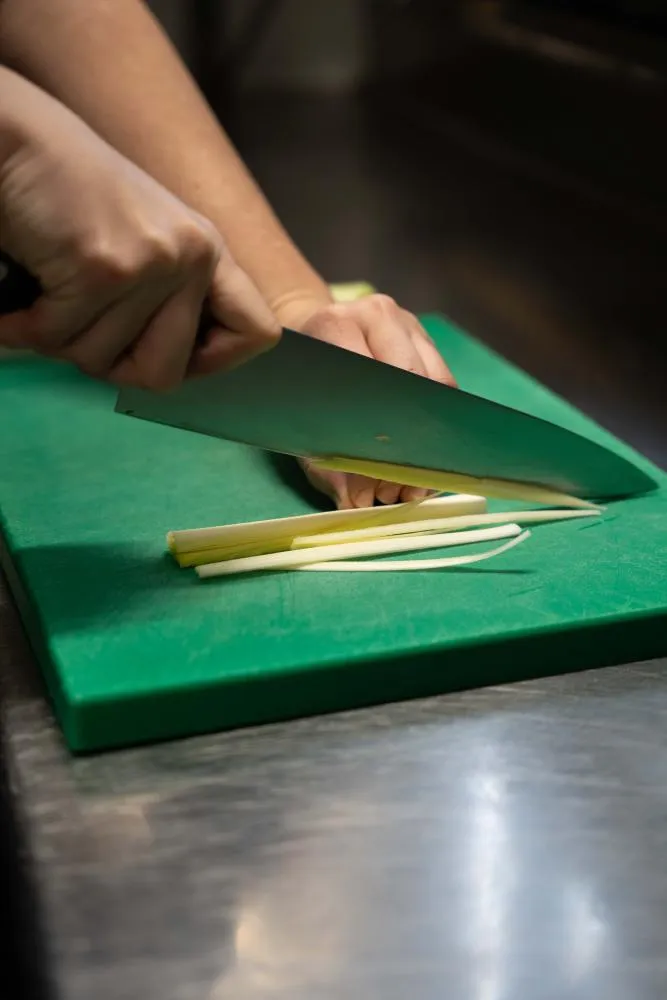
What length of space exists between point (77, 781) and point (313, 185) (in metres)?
2.26

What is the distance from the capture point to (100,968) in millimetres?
657

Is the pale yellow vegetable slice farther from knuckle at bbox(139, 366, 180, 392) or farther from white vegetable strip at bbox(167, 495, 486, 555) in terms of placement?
knuckle at bbox(139, 366, 180, 392)

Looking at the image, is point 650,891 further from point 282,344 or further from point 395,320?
point 395,320

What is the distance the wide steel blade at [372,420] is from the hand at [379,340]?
0.17 feet

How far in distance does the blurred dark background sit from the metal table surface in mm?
665

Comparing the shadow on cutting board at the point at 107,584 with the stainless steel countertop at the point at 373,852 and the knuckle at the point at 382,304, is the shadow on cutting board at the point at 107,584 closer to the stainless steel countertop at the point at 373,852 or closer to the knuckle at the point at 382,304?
the stainless steel countertop at the point at 373,852

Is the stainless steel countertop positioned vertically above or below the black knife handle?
below

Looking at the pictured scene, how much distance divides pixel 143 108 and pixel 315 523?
0.68 meters

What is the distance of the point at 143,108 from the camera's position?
1.45 meters

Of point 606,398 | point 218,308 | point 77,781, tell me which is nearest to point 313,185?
point 606,398

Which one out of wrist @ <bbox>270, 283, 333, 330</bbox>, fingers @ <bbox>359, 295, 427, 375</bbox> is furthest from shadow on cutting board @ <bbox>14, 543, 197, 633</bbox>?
wrist @ <bbox>270, 283, 333, 330</bbox>

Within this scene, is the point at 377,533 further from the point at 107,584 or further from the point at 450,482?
the point at 107,584

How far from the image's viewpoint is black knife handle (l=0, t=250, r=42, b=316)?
2.61 feet

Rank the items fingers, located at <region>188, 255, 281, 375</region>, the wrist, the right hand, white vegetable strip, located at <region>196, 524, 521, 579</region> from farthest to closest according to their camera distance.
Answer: the wrist
white vegetable strip, located at <region>196, 524, 521, 579</region>
fingers, located at <region>188, 255, 281, 375</region>
the right hand
